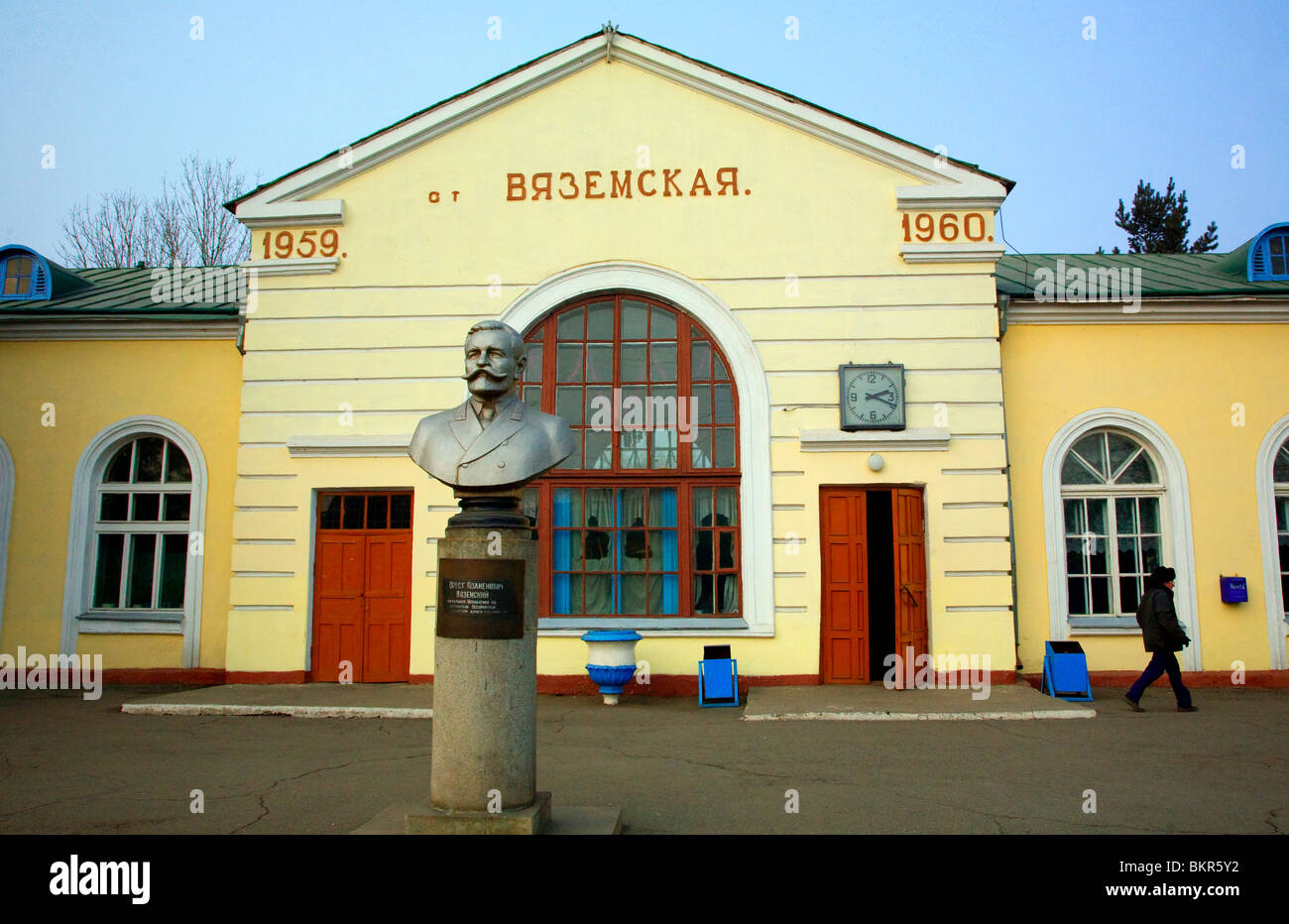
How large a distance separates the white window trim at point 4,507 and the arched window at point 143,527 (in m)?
1.07

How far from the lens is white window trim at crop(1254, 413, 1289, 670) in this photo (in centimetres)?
1116

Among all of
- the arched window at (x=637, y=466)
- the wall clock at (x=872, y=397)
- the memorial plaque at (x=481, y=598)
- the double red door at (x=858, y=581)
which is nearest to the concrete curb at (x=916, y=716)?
the double red door at (x=858, y=581)

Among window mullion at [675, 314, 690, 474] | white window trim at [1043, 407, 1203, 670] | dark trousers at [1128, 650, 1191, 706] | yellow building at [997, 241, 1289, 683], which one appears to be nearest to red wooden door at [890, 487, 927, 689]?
yellow building at [997, 241, 1289, 683]

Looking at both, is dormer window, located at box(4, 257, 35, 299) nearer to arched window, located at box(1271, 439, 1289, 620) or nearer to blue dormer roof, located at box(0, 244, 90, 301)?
blue dormer roof, located at box(0, 244, 90, 301)

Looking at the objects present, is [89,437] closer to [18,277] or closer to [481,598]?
[18,277]

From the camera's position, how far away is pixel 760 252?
11.2 metres

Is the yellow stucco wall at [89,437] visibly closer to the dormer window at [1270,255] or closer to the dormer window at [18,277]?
the dormer window at [18,277]

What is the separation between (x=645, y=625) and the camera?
10.7 metres

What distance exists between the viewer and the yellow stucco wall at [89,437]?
11844mm

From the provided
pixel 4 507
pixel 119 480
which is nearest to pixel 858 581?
pixel 119 480

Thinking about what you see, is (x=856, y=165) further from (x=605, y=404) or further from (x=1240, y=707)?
(x=1240, y=707)

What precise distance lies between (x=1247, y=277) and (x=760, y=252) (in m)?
6.70

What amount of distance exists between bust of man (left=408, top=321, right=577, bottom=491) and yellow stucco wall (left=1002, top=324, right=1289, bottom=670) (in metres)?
7.84

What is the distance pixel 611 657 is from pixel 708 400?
3.27 metres
